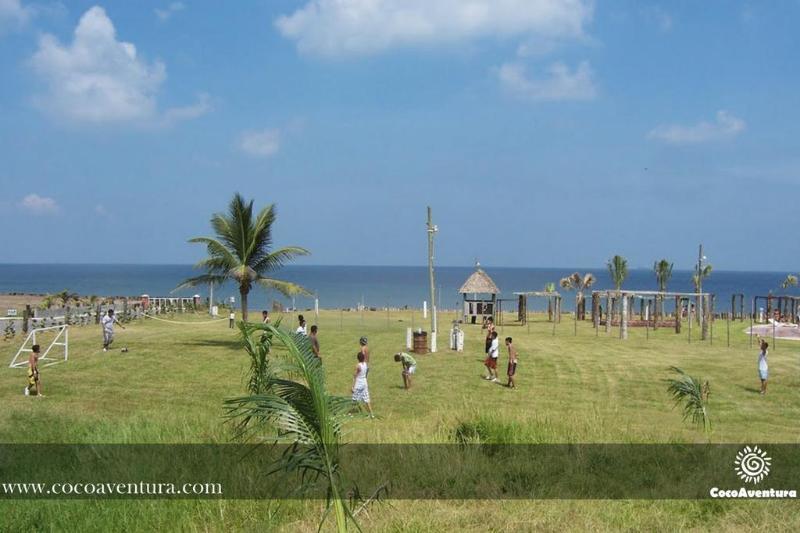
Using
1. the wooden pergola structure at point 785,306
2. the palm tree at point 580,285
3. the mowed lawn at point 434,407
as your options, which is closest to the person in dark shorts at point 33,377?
the mowed lawn at point 434,407

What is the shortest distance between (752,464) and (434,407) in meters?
8.59

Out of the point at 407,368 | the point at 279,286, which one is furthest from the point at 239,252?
the point at 407,368

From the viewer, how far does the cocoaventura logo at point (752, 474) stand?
9469 mm

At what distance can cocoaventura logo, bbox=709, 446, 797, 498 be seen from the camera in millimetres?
9469

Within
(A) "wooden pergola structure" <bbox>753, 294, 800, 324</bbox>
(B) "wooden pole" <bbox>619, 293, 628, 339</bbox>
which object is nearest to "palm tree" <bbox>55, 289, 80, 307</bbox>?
(B) "wooden pole" <bbox>619, 293, 628, 339</bbox>

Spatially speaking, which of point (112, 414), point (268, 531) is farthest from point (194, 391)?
point (268, 531)

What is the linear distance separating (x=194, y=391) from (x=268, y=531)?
38.9ft

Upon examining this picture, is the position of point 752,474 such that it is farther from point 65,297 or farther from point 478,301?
point 65,297

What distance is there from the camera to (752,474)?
1033 cm

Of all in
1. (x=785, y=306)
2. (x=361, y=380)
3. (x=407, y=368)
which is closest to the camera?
(x=361, y=380)

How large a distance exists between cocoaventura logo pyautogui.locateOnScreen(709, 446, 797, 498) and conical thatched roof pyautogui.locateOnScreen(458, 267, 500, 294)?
34.6 metres

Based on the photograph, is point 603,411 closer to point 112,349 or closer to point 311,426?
point 311,426

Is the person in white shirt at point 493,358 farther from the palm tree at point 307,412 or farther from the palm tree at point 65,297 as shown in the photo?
the palm tree at point 65,297

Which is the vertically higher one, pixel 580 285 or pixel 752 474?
pixel 580 285
